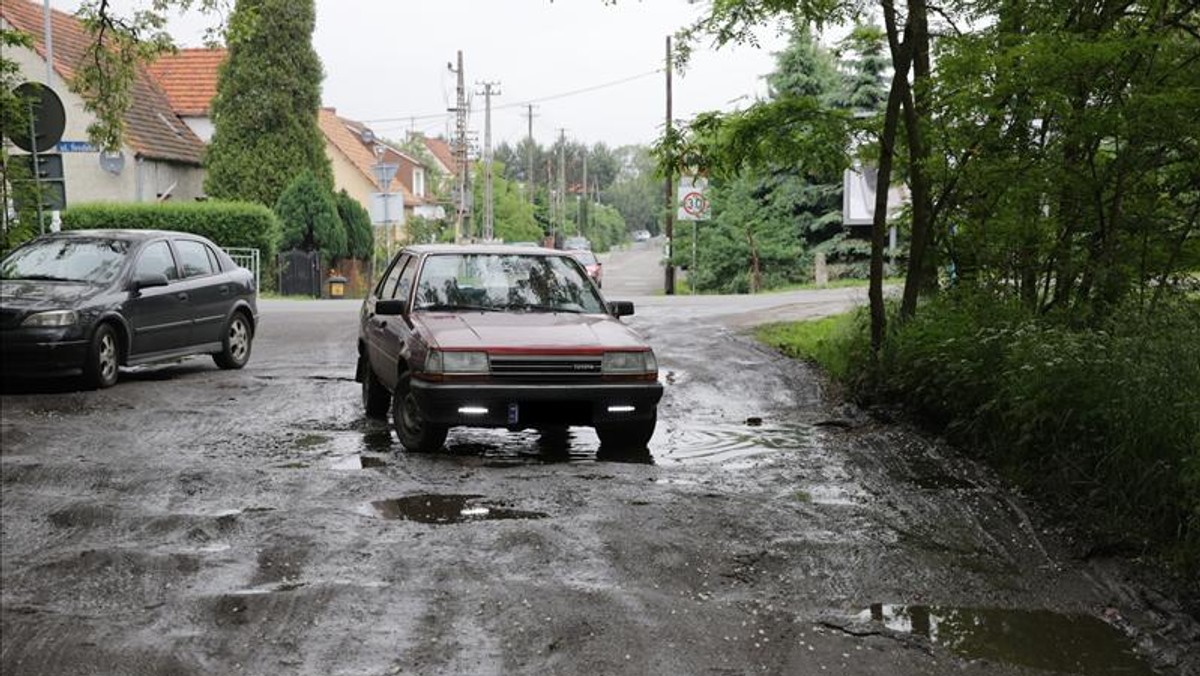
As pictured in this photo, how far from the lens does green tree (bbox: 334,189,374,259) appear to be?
41750 mm

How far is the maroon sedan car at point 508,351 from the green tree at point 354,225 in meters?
31.9

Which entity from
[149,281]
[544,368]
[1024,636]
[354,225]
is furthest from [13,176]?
[354,225]

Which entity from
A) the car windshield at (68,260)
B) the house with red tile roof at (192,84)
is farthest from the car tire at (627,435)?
the house with red tile roof at (192,84)

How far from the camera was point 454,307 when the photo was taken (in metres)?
9.80

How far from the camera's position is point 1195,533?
6.03 m

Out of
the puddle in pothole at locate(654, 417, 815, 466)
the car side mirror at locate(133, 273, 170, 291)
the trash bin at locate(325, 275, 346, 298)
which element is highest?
the car side mirror at locate(133, 273, 170, 291)

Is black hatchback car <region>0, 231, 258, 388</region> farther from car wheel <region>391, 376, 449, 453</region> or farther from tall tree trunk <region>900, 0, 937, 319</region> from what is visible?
tall tree trunk <region>900, 0, 937, 319</region>

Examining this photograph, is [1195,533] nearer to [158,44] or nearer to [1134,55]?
[1134,55]

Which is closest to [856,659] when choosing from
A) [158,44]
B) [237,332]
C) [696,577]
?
[696,577]

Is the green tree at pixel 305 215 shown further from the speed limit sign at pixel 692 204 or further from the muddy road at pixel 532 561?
the muddy road at pixel 532 561

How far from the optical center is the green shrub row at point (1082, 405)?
21.3 feet

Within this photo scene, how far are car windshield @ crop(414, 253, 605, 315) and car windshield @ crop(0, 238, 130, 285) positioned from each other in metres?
4.17

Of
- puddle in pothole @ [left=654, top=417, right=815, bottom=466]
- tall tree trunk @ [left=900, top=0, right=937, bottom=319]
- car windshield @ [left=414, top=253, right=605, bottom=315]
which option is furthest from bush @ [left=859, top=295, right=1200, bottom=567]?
car windshield @ [left=414, top=253, right=605, bottom=315]

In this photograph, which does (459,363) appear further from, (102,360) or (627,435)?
(102,360)
